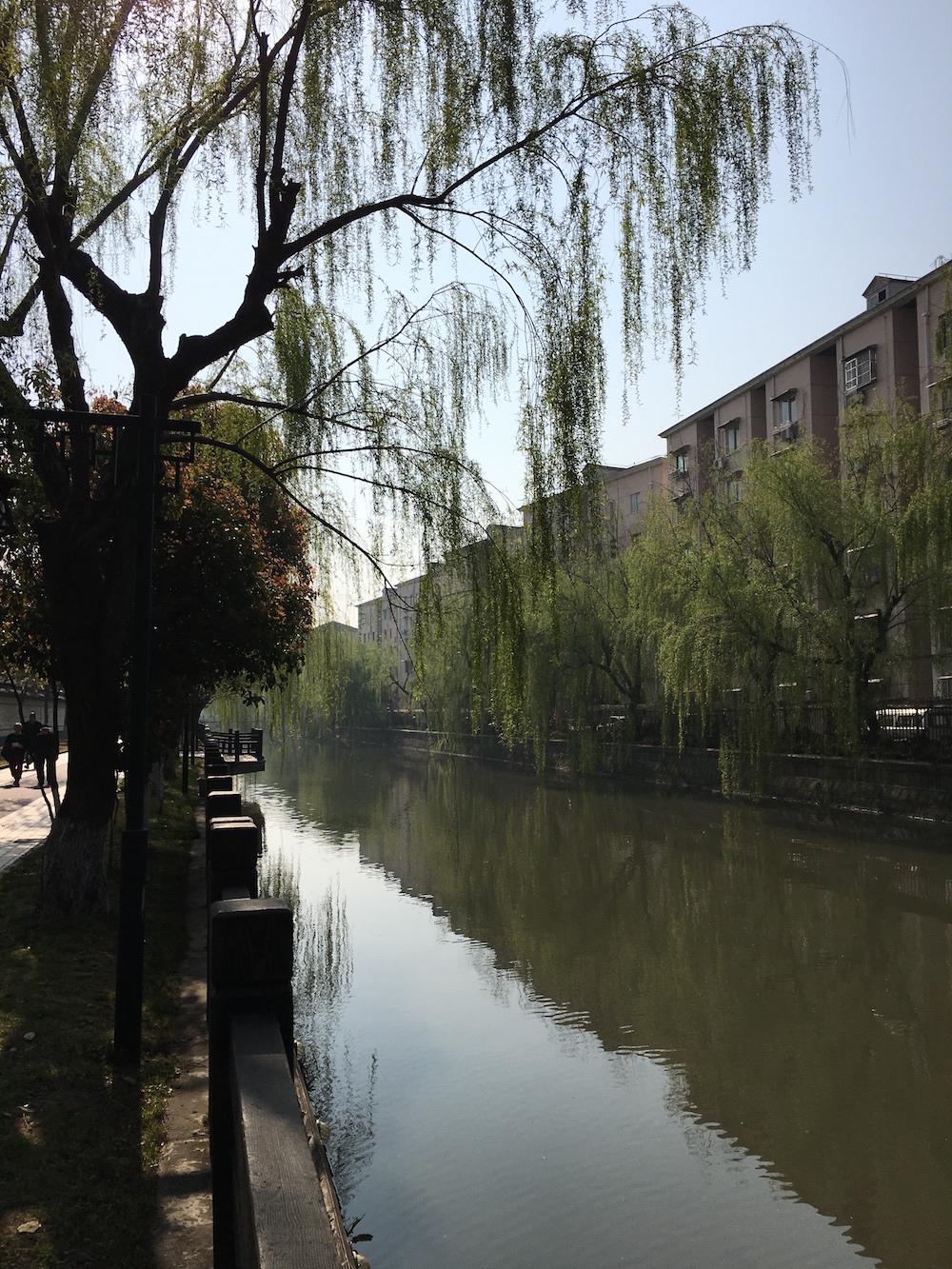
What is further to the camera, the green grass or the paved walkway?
the paved walkway

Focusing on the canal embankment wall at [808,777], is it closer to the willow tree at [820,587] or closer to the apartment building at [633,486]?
the willow tree at [820,587]

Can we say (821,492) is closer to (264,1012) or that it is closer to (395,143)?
(395,143)

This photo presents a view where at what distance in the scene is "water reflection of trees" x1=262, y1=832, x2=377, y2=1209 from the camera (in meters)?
5.12

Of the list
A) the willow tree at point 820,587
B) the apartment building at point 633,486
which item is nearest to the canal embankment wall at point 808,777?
the willow tree at point 820,587

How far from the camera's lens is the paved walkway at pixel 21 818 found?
34.5 feet

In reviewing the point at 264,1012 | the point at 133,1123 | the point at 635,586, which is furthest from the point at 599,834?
the point at 264,1012

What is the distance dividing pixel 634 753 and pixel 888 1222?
2159cm

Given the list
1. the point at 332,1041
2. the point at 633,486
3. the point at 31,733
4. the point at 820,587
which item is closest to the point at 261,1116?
the point at 332,1041

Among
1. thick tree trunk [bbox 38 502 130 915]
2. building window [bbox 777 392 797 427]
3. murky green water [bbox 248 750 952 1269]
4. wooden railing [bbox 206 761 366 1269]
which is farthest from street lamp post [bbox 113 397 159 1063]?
building window [bbox 777 392 797 427]

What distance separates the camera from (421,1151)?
5.15 meters

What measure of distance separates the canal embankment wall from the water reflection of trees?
32.3ft

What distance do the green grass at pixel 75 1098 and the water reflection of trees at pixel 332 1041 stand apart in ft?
2.98

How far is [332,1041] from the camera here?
6668 millimetres

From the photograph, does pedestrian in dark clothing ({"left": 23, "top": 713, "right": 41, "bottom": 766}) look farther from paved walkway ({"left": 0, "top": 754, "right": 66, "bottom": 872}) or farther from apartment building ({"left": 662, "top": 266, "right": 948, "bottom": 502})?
apartment building ({"left": 662, "top": 266, "right": 948, "bottom": 502})
